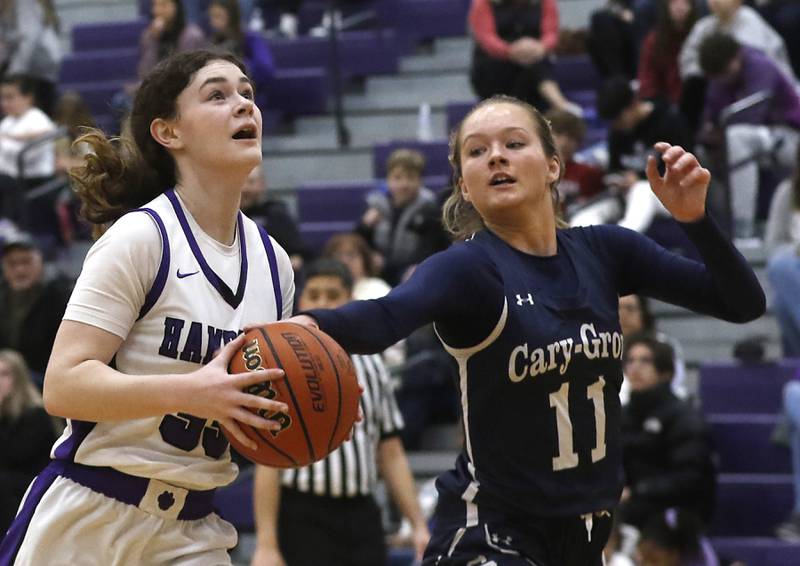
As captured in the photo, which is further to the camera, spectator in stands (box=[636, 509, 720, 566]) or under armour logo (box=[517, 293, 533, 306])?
spectator in stands (box=[636, 509, 720, 566])

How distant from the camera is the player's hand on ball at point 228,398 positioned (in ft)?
11.5

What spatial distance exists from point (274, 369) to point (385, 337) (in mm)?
280

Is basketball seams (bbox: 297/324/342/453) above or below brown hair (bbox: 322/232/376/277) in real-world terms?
above

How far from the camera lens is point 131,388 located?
364cm

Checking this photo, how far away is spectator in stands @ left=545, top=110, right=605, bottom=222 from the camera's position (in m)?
9.22

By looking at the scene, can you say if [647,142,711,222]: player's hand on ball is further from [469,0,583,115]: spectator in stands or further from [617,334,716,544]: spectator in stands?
[469,0,583,115]: spectator in stands

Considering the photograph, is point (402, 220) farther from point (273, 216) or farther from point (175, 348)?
point (175, 348)

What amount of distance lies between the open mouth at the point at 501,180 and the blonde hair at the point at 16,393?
4492 mm

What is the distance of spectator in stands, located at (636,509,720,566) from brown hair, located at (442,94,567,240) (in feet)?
10.2

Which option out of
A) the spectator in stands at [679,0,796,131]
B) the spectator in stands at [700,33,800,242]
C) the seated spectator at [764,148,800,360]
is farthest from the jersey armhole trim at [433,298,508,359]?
the spectator in stands at [679,0,796,131]

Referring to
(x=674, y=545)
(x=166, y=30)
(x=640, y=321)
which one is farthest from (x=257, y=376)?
(x=166, y=30)

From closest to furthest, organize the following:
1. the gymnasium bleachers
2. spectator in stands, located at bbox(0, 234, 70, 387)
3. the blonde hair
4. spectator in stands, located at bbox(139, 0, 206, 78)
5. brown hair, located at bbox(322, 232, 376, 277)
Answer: the blonde hair, the gymnasium bleachers, brown hair, located at bbox(322, 232, 376, 277), spectator in stands, located at bbox(0, 234, 70, 387), spectator in stands, located at bbox(139, 0, 206, 78)

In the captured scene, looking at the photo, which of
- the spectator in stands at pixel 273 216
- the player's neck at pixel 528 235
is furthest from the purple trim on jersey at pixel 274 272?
the spectator in stands at pixel 273 216

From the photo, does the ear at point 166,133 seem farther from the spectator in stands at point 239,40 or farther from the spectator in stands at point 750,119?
the spectator in stands at point 239,40
